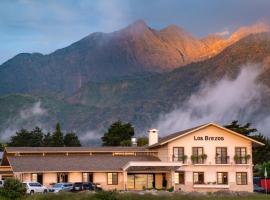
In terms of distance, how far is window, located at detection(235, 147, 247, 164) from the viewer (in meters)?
74.8

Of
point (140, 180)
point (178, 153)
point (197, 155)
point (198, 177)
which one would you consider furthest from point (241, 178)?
point (140, 180)

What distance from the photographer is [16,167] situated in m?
69.6

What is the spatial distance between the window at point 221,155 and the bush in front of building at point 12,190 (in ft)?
109

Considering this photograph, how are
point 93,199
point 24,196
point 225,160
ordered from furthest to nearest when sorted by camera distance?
point 225,160
point 24,196
point 93,199

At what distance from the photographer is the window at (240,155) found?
2945 inches

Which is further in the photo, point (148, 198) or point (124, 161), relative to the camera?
point (124, 161)

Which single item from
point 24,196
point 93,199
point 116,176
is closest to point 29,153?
point 116,176

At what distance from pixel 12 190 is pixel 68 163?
26.3 meters

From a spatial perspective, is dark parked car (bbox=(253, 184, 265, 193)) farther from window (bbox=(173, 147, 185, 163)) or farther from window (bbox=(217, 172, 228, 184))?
window (bbox=(173, 147, 185, 163))

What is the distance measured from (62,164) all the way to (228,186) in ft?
63.0

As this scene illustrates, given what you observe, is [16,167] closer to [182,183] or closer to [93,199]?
[182,183]

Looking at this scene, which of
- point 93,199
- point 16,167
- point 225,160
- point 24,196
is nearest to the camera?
point 93,199

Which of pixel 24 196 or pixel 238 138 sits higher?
pixel 238 138

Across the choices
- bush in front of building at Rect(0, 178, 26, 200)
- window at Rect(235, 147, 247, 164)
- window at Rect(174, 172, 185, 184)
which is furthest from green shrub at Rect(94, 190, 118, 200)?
window at Rect(235, 147, 247, 164)
